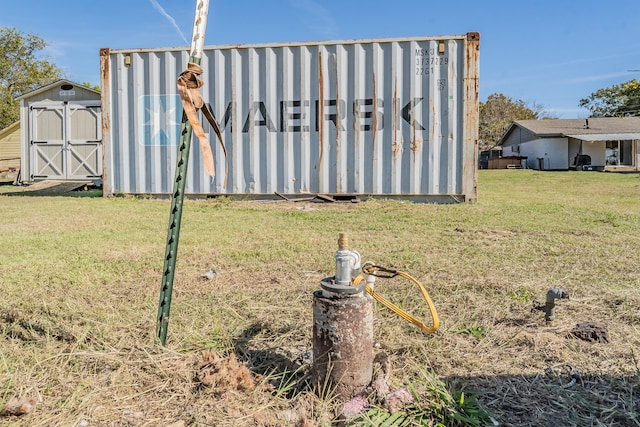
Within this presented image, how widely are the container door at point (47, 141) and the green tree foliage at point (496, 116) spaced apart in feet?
123

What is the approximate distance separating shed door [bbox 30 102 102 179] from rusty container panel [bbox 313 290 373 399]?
41.4ft

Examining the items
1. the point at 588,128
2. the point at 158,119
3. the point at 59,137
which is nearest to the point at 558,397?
the point at 158,119

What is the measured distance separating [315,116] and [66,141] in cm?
805

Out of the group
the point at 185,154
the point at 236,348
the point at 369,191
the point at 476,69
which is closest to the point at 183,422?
the point at 236,348

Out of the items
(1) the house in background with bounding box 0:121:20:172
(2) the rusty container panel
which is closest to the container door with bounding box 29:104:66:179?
(1) the house in background with bounding box 0:121:20:172

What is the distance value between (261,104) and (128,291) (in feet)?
20.6

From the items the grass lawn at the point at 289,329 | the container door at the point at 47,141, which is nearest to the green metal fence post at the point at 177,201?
the grass lawn at the point at 289,329

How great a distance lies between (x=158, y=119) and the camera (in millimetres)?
9125

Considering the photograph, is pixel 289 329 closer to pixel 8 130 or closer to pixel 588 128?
pixel 8 130

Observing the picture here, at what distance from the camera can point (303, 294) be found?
297 cm

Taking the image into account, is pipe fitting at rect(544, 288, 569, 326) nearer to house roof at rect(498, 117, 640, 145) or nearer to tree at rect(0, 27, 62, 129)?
house roof at rect(498, 117, 640, 145)

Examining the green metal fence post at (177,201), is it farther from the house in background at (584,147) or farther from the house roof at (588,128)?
the house roof at (588,128)

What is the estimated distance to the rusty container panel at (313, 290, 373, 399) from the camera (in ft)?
5.68

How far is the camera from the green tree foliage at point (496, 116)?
4472cm
